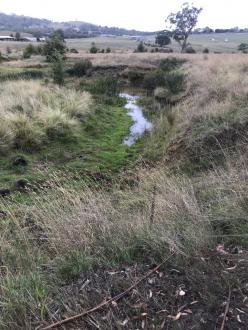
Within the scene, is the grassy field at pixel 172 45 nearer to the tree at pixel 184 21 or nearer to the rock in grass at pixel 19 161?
the tree at pixel 184 21

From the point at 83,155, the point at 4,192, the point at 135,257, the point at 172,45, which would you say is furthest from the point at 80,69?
the point at 172,45

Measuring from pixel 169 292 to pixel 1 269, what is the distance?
5.86 ft

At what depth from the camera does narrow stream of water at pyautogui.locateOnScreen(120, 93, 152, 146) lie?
14460 millimetres

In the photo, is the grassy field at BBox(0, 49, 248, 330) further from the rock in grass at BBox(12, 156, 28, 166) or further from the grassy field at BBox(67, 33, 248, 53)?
the grassy field at BBox(67, 33, 248, 53)

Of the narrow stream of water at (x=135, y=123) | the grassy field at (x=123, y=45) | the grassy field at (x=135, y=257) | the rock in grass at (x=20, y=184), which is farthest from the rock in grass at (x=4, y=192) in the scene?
the grassy field at (x=123, y=45)

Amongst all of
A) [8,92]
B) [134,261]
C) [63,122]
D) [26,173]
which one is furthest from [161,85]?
[134,261]

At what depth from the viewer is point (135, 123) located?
668 inches

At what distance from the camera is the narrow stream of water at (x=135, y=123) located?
14460 millimetres

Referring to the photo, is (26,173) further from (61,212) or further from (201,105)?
(201,105)

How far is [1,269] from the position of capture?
402 cm

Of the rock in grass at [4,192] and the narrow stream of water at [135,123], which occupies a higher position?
the rock in grass at [4,192]

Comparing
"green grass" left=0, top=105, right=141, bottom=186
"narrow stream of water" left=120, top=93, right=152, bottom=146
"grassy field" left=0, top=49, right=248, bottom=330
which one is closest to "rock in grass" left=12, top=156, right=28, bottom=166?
"green grass" left=0, top=105, right=141, bottom=186

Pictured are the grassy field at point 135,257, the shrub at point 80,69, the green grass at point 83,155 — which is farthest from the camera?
the shrub at point 80,69

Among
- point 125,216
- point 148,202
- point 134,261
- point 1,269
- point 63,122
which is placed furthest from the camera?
point 63,122
